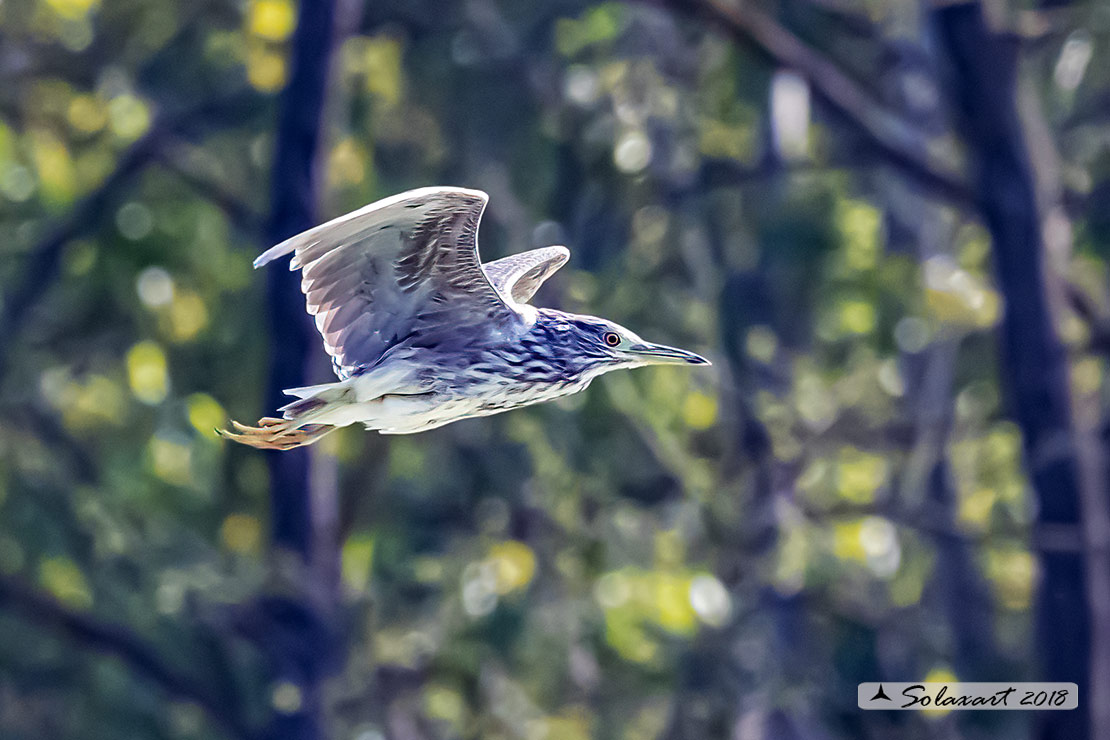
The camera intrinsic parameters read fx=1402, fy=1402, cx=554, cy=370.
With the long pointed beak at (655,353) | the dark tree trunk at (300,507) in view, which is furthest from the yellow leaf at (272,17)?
the long pointed beak at (655,353)

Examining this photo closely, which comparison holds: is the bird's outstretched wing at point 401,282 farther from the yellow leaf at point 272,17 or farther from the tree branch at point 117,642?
the tree branch at point 117,642

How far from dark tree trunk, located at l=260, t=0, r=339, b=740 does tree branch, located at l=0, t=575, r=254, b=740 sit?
110 centimetres

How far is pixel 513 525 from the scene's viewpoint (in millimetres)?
11445

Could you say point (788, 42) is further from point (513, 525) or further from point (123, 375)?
point (123, 375)

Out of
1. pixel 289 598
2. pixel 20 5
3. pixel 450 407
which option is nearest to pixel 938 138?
pixel 289 598

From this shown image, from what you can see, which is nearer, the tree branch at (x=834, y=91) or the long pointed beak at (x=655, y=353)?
the long pointed beak at (x=655, y=353)

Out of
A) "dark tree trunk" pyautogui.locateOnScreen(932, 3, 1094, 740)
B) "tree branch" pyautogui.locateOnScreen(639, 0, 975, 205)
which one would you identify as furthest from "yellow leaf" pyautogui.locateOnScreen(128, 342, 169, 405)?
"dark tree trunk" pyautogui.locateOnScreen(932, 3, 1094, 740)

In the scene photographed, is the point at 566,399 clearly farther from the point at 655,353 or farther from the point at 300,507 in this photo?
the point at 655,353

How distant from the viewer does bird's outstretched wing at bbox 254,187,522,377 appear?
3.70m

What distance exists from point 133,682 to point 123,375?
104 inches

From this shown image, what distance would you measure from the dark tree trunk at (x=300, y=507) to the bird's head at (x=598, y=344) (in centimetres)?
451

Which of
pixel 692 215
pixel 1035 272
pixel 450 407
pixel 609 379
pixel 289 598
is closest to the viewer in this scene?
pixel 450 407

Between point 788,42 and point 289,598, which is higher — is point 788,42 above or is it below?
above

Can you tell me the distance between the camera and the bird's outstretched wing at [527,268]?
474 centimetres
